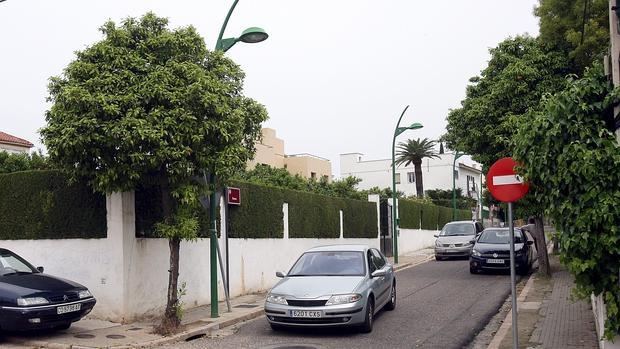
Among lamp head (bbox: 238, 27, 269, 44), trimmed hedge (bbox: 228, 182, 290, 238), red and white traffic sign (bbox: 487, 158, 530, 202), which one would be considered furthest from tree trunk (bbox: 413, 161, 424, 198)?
red and white traffic sign (bbox: 487, 158, 530, 202)

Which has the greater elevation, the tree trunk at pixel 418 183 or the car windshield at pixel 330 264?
the tree trunk at pixel 418 183

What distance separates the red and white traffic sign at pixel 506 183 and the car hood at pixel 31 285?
6999 millimetres

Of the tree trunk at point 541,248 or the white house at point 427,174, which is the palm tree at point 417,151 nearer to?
the white house at point 427,174

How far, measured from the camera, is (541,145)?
7094 millimetres

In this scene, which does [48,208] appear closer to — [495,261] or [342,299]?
[342,299]

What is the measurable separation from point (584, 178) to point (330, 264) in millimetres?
5659

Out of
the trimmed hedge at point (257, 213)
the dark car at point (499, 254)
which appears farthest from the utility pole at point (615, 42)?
the dark car at point (499, 254)

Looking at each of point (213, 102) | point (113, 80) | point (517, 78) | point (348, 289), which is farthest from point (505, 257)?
point (113, 80)

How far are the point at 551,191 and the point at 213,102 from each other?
5657mm

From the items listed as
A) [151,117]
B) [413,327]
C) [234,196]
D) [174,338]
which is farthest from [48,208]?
[413,327]

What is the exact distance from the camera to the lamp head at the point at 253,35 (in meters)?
12.0

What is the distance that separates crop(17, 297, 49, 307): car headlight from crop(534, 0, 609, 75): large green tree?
468 inches

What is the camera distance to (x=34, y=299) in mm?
→ 9250

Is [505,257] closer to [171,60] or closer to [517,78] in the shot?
[517,78]
